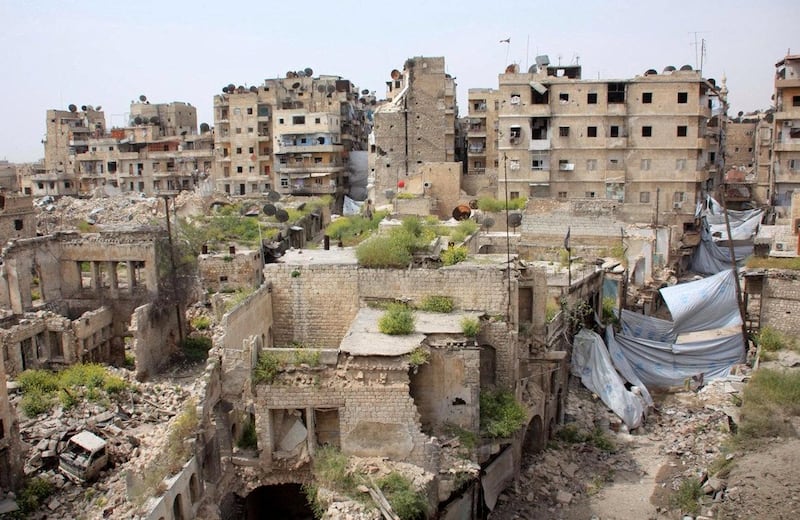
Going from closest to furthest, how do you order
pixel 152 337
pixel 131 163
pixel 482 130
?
pixel 152 337 < pixel 482 130 < pixel 131 163

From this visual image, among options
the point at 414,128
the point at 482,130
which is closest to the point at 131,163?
the point at 414,128

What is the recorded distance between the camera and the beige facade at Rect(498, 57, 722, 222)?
35.9m

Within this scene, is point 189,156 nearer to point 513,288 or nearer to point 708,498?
point 513,288

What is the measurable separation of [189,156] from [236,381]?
147 ft

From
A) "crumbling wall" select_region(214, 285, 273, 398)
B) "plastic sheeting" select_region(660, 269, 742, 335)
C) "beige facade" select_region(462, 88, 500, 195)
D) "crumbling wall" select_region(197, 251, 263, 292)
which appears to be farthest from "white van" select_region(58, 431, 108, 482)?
"beige facade" select_region(462, 88, 500, 195)

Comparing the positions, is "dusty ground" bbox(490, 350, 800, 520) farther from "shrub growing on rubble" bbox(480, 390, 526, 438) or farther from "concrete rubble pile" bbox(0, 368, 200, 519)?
"concrete rubble pile" bbox(0, 368, 200, 519)

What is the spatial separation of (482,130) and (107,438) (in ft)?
106

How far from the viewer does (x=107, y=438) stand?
18109 mm

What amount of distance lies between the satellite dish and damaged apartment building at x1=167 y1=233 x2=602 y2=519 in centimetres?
1634

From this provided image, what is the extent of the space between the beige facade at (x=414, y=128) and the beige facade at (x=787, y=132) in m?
17.1

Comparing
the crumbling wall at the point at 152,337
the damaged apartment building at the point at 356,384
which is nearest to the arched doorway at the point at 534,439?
the damaged apartment building at the point at 356,384

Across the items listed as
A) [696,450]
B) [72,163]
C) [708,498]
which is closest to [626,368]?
[696,450]

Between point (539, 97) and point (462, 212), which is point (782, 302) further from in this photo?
point (539, 97)

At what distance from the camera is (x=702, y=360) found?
23.2m
